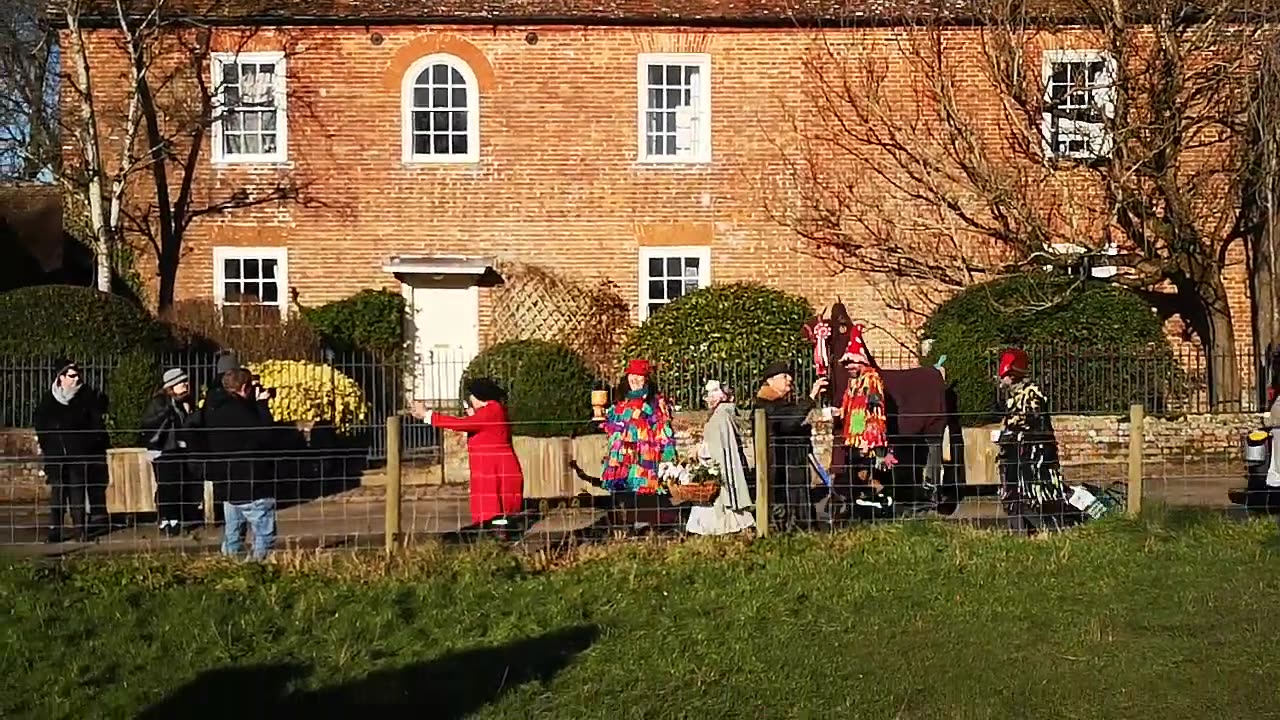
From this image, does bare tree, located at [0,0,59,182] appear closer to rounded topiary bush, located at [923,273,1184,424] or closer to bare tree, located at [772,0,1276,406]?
bare tree, located at [772,0,1276,406]

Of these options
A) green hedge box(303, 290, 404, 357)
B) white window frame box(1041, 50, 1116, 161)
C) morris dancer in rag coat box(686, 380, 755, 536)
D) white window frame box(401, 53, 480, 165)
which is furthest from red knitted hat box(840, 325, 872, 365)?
white window frame box(401, 53, 480, 165)

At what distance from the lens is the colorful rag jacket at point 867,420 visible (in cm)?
1292

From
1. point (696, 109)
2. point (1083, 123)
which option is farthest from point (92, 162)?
point (1083, 123)

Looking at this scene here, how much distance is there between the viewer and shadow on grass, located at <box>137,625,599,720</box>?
7570 mm

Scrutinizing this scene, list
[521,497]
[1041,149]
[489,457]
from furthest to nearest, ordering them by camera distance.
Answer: [1041,149] < [521,497] < [489,457]

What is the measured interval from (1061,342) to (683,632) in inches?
474

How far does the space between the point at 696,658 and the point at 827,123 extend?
1624 centimetres

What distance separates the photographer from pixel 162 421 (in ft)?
45.6

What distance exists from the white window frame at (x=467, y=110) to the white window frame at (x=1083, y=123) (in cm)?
881

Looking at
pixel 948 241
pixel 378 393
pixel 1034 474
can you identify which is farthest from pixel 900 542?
pixel 948 241

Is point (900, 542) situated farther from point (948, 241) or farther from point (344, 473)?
point (948, 241)

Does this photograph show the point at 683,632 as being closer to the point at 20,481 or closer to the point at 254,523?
the point at 254,523

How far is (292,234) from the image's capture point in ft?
75.9

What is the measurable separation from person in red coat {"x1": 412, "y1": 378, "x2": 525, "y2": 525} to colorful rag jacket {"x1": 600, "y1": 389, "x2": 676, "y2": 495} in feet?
2.70
